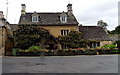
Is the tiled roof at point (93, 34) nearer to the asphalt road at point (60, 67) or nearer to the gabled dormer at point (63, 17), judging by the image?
the gabled dormer at point (63, 17)

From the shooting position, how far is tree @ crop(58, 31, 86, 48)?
33.6 meters

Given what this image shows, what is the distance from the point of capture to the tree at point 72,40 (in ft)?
110

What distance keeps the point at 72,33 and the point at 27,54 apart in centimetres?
1003

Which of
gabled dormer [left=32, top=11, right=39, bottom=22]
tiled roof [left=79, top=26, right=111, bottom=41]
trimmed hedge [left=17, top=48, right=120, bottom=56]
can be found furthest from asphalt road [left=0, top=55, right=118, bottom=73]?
tiled roof [left=79, top=26, right=111, bottom=41]

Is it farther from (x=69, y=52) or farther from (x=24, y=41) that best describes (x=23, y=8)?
(x=69, y=52)

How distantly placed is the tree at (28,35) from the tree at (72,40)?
3.29 m

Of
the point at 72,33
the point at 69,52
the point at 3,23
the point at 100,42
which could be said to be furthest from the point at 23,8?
the point at 100,42

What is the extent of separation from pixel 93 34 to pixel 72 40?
676 centimetres

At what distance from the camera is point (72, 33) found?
34.5 meters

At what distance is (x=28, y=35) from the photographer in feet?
107

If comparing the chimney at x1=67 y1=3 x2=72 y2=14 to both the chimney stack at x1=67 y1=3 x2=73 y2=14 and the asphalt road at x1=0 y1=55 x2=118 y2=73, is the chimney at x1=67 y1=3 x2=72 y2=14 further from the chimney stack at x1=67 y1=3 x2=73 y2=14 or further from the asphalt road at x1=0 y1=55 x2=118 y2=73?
the asphalt road at x1=0 y1=55 x2=118 y2=73

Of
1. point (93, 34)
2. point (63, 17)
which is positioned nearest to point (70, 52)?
point (63, 17)

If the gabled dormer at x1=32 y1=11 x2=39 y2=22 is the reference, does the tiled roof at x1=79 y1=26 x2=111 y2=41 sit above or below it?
below

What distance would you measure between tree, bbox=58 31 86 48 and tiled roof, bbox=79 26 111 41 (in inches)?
145
